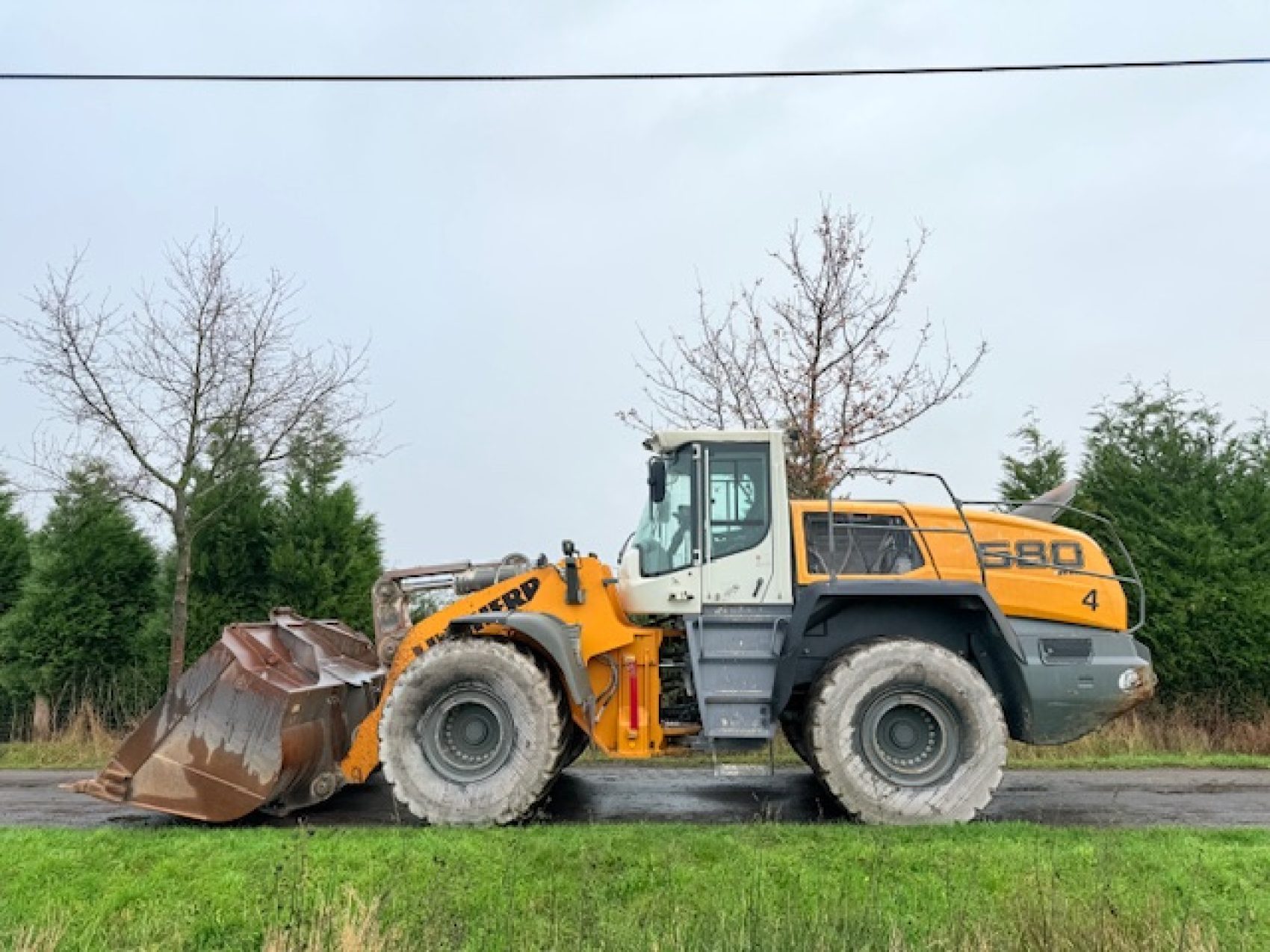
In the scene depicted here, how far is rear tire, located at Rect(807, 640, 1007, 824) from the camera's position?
6.93m

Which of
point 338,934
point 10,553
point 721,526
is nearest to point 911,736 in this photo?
point 721,526

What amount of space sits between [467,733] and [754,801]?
248cm

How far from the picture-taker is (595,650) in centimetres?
747

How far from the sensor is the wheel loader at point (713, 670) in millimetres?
6965

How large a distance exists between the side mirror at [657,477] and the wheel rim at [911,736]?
2124mm

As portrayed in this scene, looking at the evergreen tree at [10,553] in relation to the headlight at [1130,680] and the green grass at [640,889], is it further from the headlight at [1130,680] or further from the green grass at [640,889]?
the headlight at [1130,680]

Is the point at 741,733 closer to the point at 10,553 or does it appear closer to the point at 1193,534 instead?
the point at 1193,534

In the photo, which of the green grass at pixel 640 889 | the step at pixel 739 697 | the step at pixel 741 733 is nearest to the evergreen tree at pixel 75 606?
the green grass at pixel 640 889

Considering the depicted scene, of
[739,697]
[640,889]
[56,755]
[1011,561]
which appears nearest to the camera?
[640,889]

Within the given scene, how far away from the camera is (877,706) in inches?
279

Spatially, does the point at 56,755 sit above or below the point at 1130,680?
below

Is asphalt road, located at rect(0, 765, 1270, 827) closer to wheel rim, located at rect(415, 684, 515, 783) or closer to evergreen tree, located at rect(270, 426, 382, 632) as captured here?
wheel rim, located at rect(415, 684, 515, 783)

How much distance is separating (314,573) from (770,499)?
821 cm

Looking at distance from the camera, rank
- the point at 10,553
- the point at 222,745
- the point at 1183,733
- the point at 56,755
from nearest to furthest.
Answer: the point at 222,745 < the point at 1183,733 < the point at 56,755 < the point at 10,553
